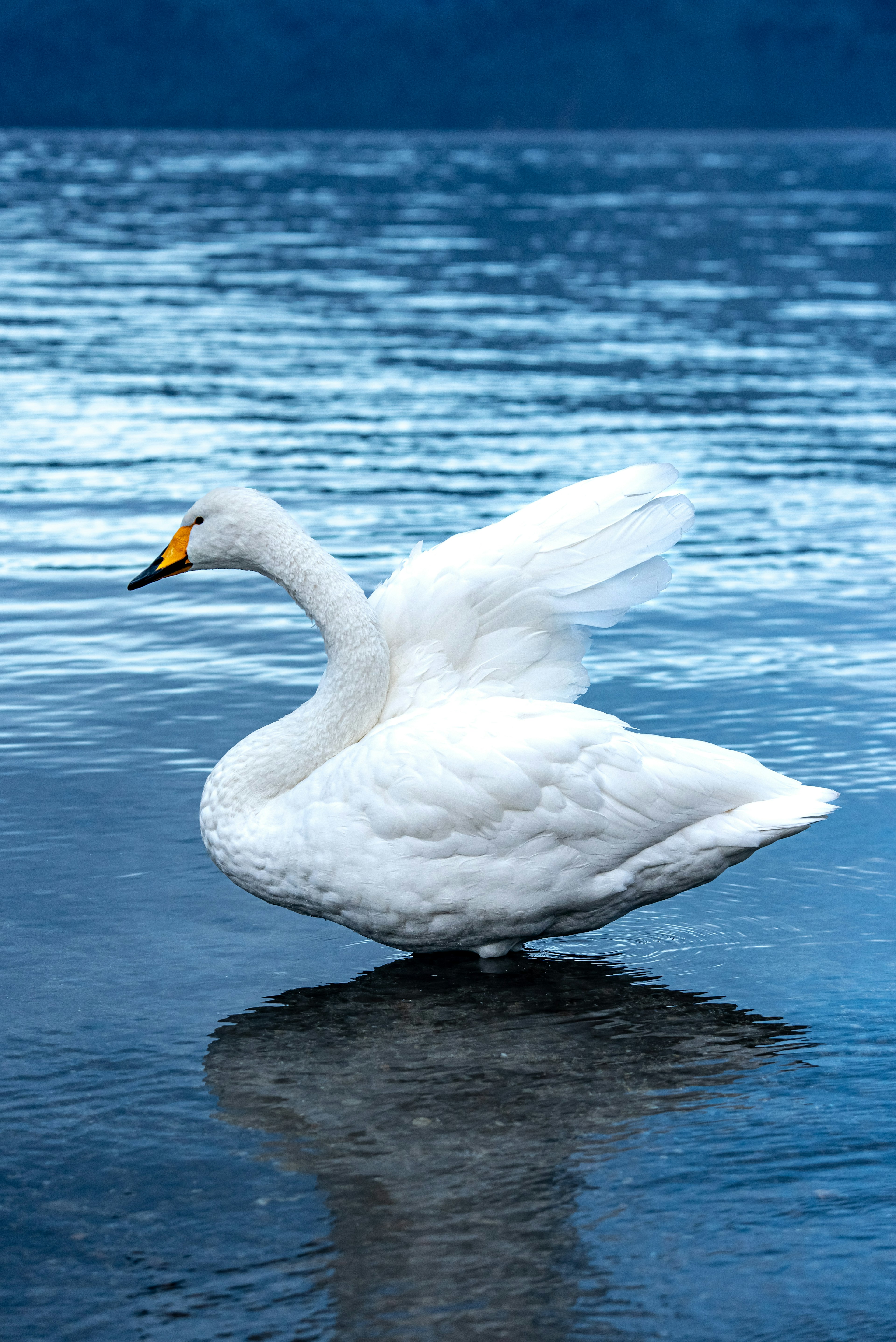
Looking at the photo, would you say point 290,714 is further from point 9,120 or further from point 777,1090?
point 9,120

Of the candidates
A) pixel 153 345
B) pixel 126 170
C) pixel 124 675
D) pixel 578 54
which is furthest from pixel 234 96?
pixel 124 675

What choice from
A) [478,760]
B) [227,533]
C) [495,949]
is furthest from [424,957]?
[227,533]

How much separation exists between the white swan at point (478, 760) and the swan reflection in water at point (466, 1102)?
0.28 metres

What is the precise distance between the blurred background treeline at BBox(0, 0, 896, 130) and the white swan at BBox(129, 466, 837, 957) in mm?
162487

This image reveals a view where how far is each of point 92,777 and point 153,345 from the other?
47.9ft

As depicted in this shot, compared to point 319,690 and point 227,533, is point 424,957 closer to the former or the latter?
point 319,690

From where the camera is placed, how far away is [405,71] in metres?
187

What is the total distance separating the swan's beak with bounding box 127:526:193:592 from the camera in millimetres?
6824

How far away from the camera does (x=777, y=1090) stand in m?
5.61

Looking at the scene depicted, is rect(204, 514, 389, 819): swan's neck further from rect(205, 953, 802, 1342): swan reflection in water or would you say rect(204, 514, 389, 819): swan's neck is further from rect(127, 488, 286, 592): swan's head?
rect(205, 953, 802, 1342): swan reflection in water

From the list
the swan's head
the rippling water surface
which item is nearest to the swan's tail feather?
the rippling water surface

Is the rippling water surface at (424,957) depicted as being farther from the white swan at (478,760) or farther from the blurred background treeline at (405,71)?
the blurred background treeline at (405,71)

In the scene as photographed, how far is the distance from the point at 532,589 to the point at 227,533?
1140 millimetres

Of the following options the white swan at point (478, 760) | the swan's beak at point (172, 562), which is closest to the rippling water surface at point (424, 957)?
the white swan at point (478, 760)
